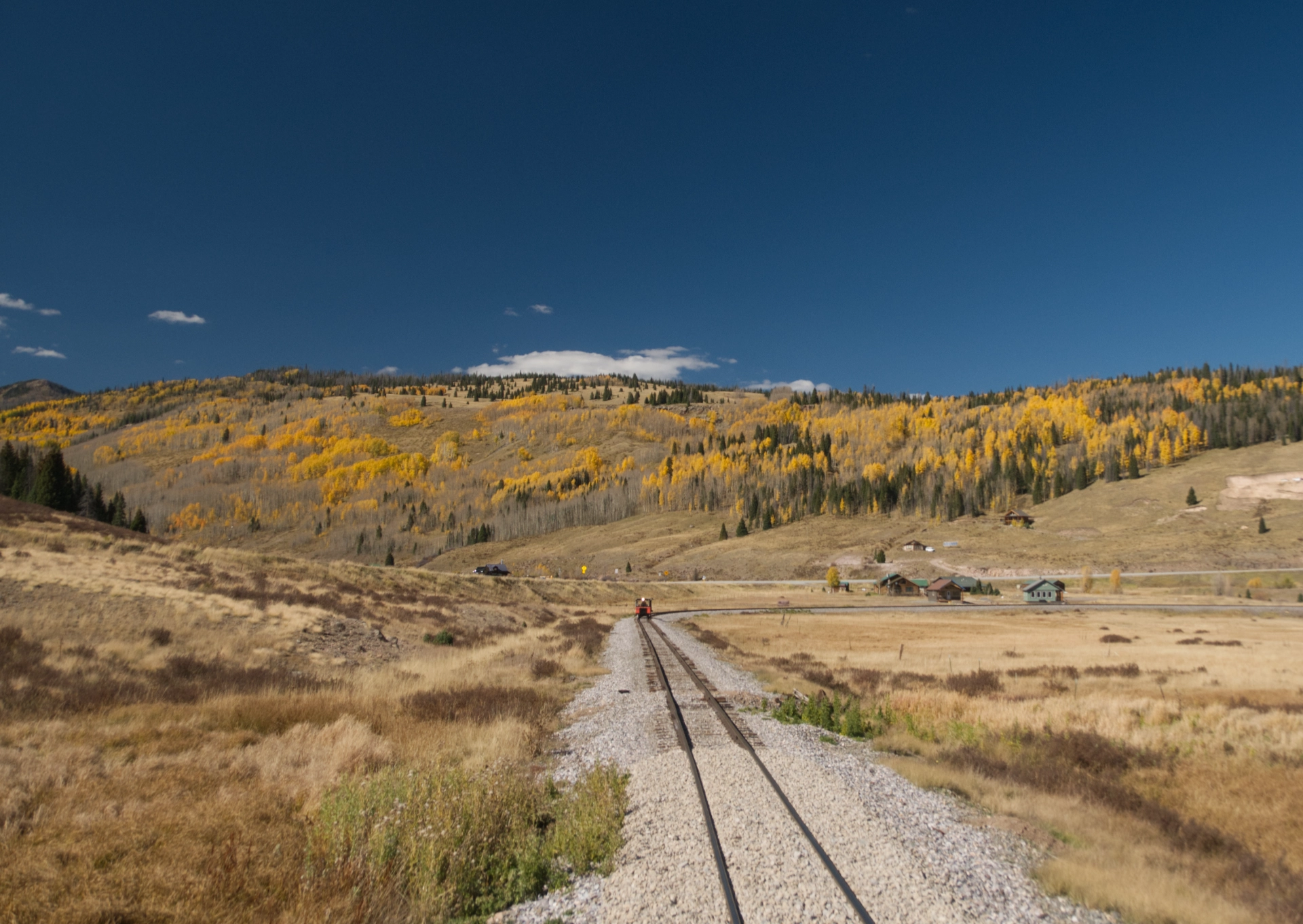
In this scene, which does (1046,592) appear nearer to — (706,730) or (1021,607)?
(1021,607)

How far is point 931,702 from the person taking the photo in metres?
16.9

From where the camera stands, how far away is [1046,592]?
76.5 metres

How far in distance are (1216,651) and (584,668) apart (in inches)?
1307

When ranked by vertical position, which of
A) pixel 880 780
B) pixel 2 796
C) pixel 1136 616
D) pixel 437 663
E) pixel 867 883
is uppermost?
pixel 2 796

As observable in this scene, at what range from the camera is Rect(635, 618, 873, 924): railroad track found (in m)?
6.58

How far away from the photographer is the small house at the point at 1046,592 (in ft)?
249

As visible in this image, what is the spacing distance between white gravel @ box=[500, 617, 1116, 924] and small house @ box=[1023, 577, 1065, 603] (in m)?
78.2

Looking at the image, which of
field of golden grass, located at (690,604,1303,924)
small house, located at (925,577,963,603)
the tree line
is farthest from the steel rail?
small house, located at (925,577,963,603)

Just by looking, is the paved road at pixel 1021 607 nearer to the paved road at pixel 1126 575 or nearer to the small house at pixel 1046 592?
the small house at pixel 1046 592

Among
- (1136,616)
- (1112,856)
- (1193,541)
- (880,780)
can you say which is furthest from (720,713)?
(1193,541)

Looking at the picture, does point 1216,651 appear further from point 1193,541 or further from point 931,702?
point 1193,541

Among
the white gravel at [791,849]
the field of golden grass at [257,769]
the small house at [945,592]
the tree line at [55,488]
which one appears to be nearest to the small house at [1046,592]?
the small house at [945,592]

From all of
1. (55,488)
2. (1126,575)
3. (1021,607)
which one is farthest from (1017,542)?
(55,488)

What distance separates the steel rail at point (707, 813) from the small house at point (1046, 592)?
75573 mm
